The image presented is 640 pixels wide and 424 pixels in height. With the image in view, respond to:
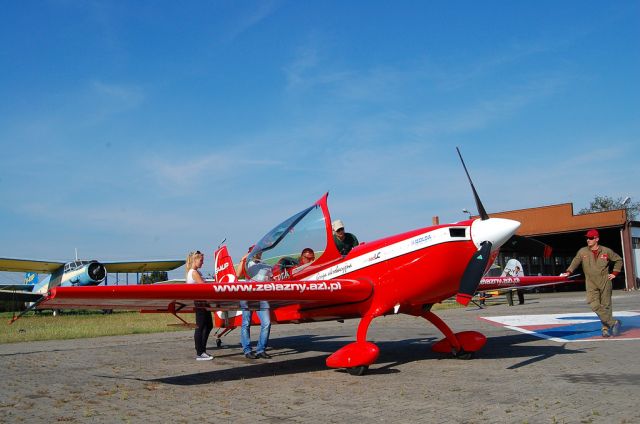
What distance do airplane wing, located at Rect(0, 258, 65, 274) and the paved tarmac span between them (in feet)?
91.1

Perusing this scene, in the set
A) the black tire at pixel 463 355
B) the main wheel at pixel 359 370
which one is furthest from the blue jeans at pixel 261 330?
the black tire at pixel 463 355

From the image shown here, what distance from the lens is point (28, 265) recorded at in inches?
1465

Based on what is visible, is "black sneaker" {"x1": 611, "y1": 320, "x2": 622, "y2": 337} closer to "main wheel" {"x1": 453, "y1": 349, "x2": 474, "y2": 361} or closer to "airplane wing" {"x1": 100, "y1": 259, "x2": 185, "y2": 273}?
"main wheel" {"x1": 453, "y1": 349, "x2": 474, "y2": 361}

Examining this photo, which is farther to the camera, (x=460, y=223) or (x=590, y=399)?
(x=460, y=223)

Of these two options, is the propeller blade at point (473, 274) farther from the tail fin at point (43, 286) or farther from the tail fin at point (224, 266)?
the tail fin at point (43, 286)

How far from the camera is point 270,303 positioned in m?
8.11

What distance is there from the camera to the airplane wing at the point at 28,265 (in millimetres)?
36062

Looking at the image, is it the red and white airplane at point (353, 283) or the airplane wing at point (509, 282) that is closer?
the red and white airplane at point (353, 283)

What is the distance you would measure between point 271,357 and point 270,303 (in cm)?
258

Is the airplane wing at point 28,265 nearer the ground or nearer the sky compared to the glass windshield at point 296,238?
nearer the sky

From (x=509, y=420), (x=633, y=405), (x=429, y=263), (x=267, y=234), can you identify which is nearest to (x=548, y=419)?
(x=509, y=420)

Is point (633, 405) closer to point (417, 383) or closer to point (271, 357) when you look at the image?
point (417, 383)

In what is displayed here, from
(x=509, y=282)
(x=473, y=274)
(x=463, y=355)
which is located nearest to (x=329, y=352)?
(x=463, y=355)

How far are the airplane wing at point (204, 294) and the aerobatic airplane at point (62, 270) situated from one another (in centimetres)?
2438
